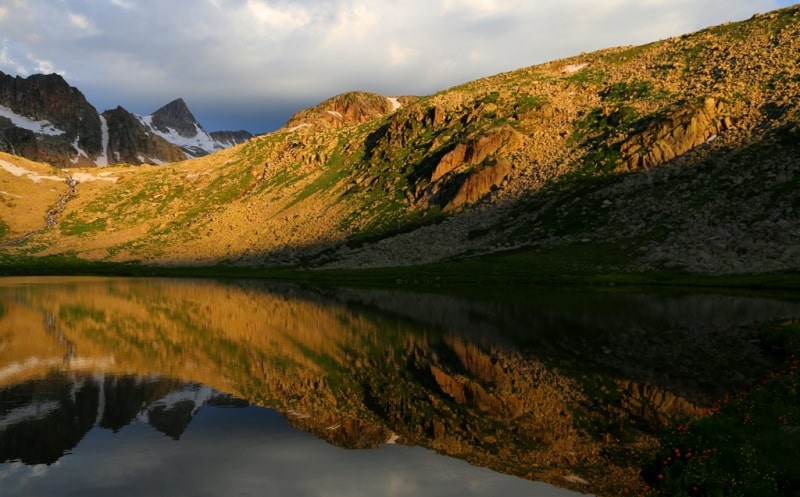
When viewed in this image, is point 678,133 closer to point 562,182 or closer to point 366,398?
point 562,182

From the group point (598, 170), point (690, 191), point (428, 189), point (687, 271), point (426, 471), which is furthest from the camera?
point (428, 189)

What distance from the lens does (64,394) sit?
28750 mm

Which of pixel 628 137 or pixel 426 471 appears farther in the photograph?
pixel 628 137

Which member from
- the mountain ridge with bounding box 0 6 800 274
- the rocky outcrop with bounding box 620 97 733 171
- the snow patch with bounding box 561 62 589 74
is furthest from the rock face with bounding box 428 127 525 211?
the snow patch with bounding box 561 62 589 74

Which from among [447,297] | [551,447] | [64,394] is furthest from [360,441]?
[447,297]

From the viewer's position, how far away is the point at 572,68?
175 m

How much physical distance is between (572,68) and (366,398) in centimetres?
17191

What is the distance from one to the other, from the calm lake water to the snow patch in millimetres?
134728

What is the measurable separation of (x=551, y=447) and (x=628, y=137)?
117 metres

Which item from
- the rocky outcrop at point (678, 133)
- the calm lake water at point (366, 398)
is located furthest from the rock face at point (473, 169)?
the calm lake water at point (366, 398)

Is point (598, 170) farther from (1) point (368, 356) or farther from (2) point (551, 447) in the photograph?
(2) point (551, 447)

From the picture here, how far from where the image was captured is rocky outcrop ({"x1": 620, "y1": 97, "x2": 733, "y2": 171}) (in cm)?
11050

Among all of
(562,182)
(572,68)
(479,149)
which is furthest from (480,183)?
(572,68)

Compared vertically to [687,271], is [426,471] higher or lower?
higher
